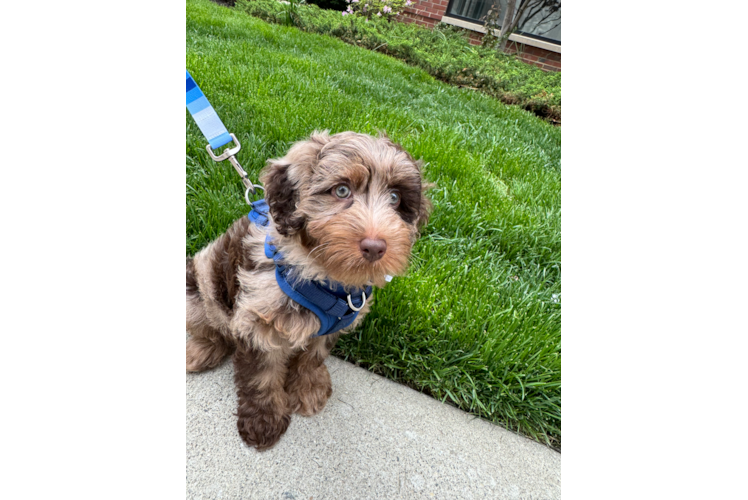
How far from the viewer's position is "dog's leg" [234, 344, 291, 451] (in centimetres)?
211

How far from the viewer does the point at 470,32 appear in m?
14.2

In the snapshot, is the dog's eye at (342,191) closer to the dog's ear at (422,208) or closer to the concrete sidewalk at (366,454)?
the dog's ear at (422,208)

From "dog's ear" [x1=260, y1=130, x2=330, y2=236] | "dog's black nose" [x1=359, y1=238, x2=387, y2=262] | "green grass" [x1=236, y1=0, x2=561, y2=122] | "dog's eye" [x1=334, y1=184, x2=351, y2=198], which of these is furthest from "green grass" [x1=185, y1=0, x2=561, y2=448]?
"green grass" [x1=236, y1=0, x2=561, y2=122]

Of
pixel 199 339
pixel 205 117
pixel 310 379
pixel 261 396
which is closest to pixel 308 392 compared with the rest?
pixel 310 379

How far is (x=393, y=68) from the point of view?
349 inches

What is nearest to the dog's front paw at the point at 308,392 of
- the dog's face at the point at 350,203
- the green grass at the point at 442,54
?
the dog's face at the point at 350,203

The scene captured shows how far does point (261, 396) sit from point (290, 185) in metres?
1.12

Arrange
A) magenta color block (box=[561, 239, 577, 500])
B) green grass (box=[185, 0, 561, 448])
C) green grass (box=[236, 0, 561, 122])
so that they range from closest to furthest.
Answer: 1. magenta color block (box=[561, 239, 577, 500])
2. green grass (box=[185, 0, 561, 448])
3. green grass (box=[236, 0, 561, 122])

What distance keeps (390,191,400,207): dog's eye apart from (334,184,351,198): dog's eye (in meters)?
0.21

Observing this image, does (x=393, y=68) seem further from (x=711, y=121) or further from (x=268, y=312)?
(x=711, y=121)

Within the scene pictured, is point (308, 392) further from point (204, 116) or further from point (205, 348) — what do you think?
point (204, 116)

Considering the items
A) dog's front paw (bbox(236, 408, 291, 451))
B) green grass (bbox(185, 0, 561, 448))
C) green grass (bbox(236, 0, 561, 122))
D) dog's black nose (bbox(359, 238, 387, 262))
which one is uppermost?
green grass (bbox(236, 0, 561, 122))

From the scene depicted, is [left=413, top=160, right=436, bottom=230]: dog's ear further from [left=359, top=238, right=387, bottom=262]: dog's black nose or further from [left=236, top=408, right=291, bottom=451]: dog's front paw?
[left=236, top=408, right=291, bottom=451]: dog's front paw

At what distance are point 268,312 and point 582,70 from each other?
1637 mm
